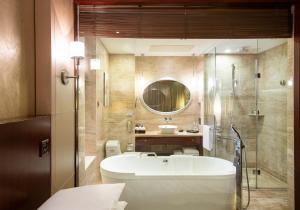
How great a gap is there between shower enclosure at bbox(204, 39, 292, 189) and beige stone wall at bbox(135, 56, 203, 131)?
0.93 feet

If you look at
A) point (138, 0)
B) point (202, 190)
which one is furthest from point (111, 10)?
point (202, 190)

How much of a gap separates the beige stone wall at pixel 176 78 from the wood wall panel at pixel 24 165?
3.12 metres

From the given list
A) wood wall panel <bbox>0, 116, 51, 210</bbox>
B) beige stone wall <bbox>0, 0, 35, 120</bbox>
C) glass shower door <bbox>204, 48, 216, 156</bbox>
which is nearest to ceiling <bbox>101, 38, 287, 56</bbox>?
glass shower door <bbox>204, 48, 216, 156</bbox>

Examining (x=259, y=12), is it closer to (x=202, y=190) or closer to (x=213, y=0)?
(x=213, y=0)

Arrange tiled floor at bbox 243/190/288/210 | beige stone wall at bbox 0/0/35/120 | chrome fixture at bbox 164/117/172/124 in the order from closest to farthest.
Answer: beige stone wall at bbox 0/0/35/120 → tiled floor at bbox 243/190/288/210 → chrome fixture at bbox 164/117/172/124

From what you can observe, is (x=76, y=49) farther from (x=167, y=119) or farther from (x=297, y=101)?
(x=167, y=119)

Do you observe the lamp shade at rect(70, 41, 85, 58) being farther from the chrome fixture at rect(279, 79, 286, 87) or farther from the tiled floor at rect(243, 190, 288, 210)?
the chrome fixture at rect(279, 79, 286, 87)

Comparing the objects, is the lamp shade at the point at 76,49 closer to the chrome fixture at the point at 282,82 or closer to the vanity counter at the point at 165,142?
the vanity counter at the point at 165,142

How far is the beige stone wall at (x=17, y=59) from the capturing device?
1295 mm

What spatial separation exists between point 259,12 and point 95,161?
2628mm

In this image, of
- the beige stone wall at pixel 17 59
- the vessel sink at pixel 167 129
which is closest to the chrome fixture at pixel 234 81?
Result: the vessel sink at pixel 167 129

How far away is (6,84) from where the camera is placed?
4.29 feet

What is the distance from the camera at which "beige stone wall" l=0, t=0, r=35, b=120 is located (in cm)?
129

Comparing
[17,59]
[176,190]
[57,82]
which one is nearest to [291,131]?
[176,190]
